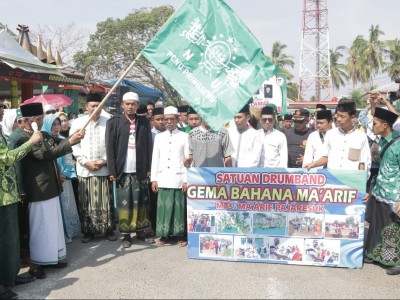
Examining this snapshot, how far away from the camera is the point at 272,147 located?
17.7 ft

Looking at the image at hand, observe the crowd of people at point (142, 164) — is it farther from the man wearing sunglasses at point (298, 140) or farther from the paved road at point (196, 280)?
the paved road at point (196, 280)

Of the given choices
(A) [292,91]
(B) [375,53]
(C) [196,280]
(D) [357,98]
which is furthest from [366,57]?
(C) [196,280]

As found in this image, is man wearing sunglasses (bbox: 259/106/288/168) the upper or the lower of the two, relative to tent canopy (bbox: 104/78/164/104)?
lower

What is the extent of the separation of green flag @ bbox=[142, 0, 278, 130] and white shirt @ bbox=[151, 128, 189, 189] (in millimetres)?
1376

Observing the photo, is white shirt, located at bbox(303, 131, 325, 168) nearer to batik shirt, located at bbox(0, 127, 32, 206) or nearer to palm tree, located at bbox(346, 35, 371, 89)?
batik shirt, located at bbox(0, 127, 32, 206)

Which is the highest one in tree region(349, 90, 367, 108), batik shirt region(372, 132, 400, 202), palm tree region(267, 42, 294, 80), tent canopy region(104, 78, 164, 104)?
palm tree region(267, 42, 294, 80)

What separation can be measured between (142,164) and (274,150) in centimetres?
180

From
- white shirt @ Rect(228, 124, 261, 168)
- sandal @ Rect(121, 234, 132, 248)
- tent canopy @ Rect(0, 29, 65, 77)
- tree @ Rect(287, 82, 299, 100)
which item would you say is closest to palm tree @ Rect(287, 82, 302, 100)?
tree @ Rect(287, 82, 299, 100)

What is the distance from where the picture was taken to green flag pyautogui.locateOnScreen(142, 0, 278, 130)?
12.4ft

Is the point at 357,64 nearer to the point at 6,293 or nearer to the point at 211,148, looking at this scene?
the point at 211,148

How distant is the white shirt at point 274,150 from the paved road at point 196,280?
5.03 feet

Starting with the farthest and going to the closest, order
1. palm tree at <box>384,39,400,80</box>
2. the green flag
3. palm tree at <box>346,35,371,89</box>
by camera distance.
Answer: palm tree at <box>346,35,371,89</box>, palm tree at <box>384,39,400,80</box>, the green flag

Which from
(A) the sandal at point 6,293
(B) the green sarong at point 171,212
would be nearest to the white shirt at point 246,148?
(B) the green sarong at point 171,212

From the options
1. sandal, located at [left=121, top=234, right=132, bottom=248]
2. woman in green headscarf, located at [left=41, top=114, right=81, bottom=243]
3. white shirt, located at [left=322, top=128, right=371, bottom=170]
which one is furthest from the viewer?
woman in green headscarf, located at [left=41, top=114, right=81, bottom=243]
